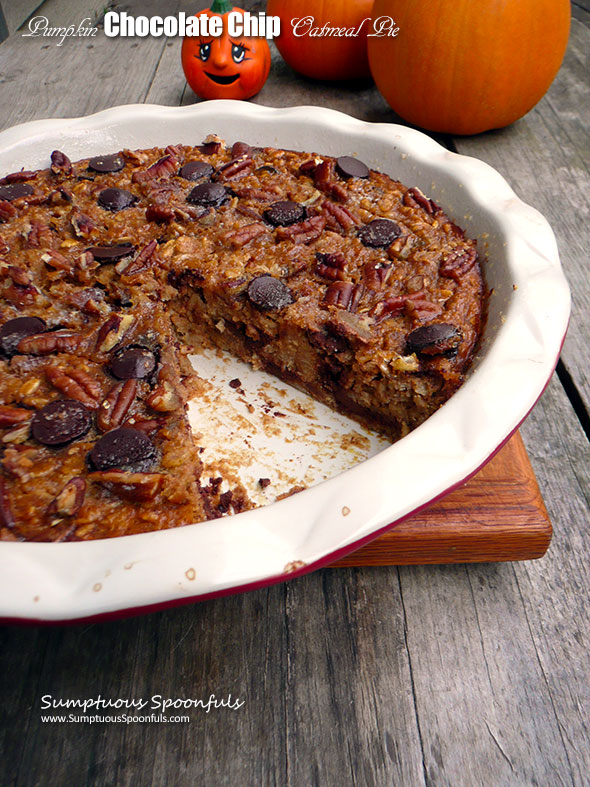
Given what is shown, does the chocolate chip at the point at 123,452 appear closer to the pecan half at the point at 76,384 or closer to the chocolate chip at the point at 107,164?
the pecan half at the point at 76,384

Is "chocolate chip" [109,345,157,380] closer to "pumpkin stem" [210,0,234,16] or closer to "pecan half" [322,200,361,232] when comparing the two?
"pecan half" [322,200,361,232]

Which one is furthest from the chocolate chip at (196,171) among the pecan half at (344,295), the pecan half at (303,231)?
the pecan half at (344,295)

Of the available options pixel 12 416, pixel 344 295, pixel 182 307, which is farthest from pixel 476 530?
pixel 182 307

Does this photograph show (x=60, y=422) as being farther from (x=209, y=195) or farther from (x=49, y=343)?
(x=209, y=195)

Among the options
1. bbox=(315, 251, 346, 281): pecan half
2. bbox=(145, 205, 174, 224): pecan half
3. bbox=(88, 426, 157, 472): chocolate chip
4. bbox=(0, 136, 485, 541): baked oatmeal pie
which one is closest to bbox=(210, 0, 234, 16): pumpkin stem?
bbox=(0, 136, 485, 541): baked oatmeal pie

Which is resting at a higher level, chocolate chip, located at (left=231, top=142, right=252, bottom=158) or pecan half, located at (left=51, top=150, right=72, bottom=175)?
pecan half, located at (left=51, top=150, right=72, bottom=175)

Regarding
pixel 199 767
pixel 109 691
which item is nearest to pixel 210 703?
pixel 199 767

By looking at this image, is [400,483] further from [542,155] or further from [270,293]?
[542,155]
